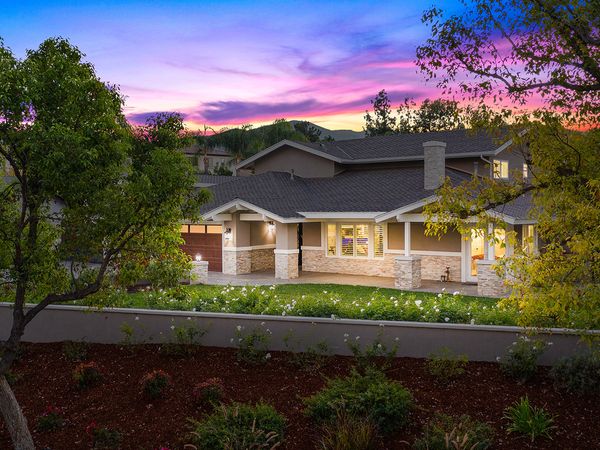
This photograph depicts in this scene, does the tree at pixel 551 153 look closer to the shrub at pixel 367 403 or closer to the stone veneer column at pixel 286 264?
the shrub at pixel 367 403

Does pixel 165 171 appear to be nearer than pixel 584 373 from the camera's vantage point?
Yes

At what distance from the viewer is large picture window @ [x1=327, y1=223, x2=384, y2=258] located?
24.4 meters

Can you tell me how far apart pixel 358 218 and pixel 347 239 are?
66.6 inches

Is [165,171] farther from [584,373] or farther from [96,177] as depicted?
[584,373]

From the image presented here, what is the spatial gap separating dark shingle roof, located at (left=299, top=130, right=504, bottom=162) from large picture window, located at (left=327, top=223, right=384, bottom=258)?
5371 millimetres

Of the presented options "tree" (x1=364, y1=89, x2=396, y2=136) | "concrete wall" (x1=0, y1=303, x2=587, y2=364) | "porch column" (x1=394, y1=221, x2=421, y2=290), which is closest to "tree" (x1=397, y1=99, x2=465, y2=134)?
"tree" (x1=364, y1=89, x2=396, y2=136)

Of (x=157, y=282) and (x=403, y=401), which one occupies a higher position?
(x=157, y=282)

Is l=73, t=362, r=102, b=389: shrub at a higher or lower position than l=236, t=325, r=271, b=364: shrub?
lower

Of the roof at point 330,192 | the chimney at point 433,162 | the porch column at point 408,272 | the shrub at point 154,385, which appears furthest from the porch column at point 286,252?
the shrub at point 154,385

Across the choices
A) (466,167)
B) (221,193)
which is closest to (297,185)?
(221,193)

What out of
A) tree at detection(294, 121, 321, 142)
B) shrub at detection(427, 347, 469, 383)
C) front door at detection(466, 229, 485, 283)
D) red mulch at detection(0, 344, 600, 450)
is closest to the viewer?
red mulch at detection(0, 344, 600, 450)

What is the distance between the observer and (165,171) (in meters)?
6.74

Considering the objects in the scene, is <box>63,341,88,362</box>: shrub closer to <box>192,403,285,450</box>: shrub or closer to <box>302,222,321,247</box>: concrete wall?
<box>192,403,285,450</box>: shrub

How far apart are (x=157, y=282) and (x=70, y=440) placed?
2.29 m
